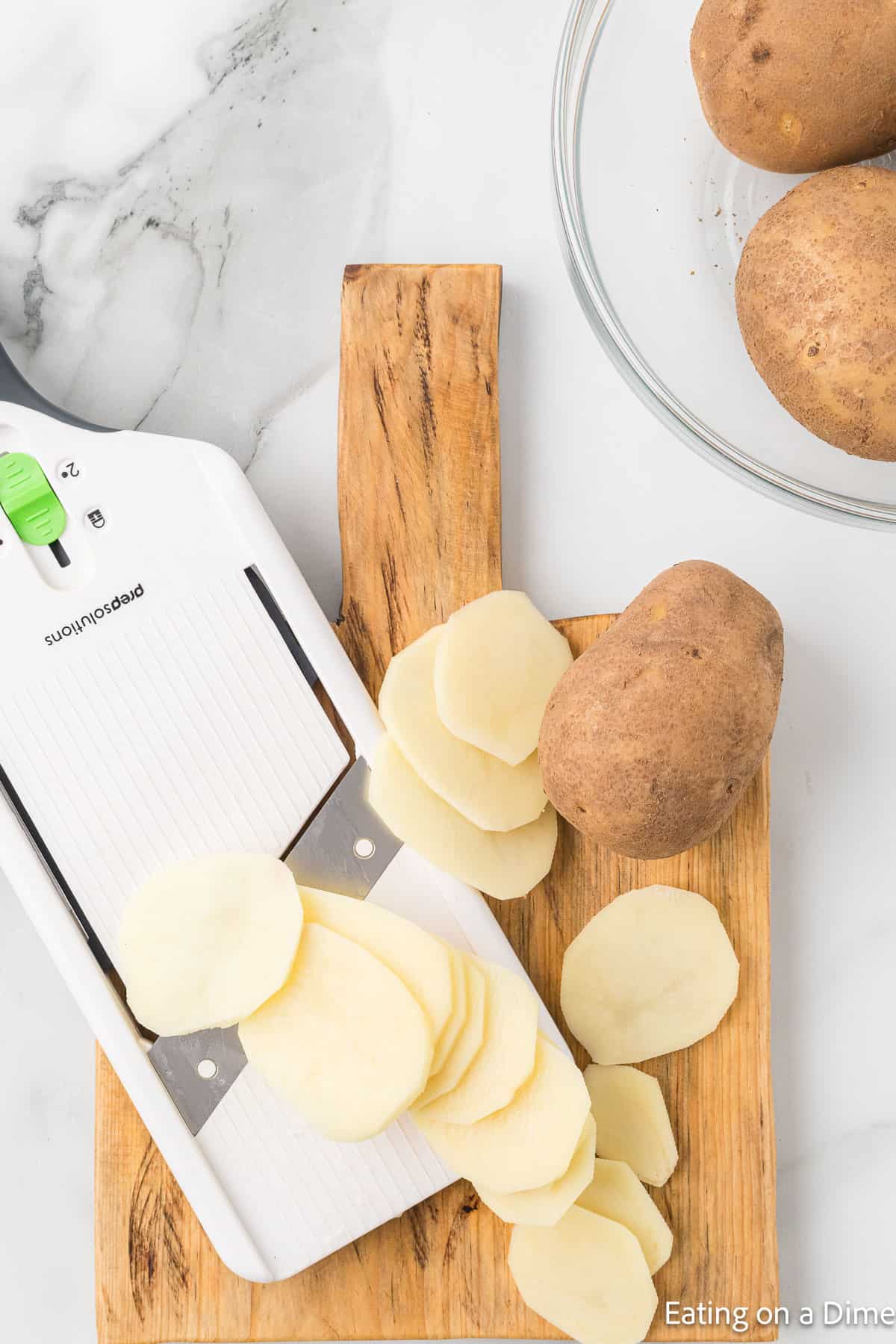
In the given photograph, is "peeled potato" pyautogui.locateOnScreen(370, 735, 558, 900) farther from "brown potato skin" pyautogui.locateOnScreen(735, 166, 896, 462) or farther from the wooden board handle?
"brown potato skin" pyautogui.locateOnScreen(735, 166, 896, 462)

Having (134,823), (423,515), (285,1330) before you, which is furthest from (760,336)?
(285,1330)

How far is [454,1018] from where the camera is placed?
0.79m

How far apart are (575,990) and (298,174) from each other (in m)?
0.74

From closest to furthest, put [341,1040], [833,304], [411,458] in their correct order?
[833,304]
[341,1040]
[411,458]

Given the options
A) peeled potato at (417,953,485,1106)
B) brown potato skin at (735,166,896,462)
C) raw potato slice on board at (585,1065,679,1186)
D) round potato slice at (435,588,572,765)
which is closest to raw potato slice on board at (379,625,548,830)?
round potato slice at (435,588,572,765)

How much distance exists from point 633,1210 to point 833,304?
2.17ft

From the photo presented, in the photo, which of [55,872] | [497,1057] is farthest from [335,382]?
[497,1057]

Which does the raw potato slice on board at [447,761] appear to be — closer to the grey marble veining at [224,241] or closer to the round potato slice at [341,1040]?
the round potato slice at [341,1040]

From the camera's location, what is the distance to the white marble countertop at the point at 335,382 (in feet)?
3.01

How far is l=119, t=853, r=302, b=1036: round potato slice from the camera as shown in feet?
2.62

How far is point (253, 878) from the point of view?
81 centimetres

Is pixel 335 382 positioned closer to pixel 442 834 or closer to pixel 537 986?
pixel 442 834

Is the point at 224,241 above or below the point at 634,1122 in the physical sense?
above

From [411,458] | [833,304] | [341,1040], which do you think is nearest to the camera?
[833,304]
